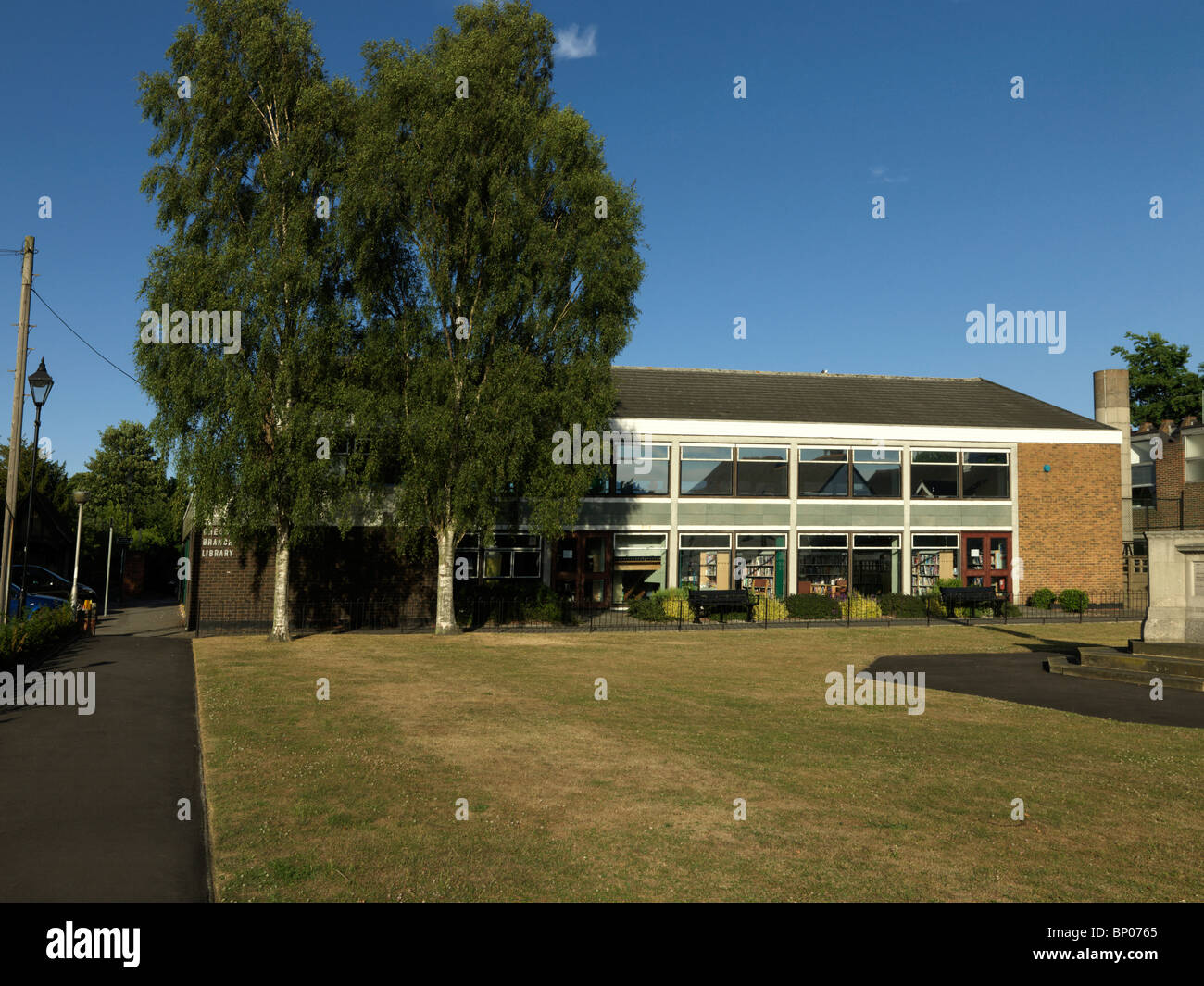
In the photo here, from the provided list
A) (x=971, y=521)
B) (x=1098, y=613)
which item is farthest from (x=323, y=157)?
(x=1098, y=613)

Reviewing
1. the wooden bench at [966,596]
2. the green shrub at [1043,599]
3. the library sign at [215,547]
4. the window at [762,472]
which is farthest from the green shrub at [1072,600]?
the library sign at [215,547]

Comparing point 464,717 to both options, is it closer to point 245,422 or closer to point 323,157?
point 245,422

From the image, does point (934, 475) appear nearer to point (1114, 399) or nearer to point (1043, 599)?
point (1043, 599)

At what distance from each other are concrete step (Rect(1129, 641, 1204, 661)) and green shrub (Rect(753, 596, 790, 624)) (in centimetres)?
1436

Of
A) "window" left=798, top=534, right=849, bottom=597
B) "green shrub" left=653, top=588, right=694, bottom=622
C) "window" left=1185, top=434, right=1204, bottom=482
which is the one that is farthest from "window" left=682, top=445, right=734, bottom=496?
"window" left=1185, top=434, right=1204, bottom=482

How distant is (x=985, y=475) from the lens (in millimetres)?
35469

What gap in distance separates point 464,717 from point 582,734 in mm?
1998

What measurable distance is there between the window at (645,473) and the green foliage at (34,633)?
18119 millimetres

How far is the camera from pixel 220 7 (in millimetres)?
21281

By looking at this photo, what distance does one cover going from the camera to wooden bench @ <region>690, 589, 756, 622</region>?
2914cm

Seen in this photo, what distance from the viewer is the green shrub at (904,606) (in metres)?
31.0

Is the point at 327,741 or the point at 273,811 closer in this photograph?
the point at 273,811

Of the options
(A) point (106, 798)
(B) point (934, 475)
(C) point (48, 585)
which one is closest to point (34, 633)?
(A) point (106, 798)

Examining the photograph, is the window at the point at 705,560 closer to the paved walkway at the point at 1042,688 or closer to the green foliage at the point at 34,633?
the paved walkway at the point at 1042,688
